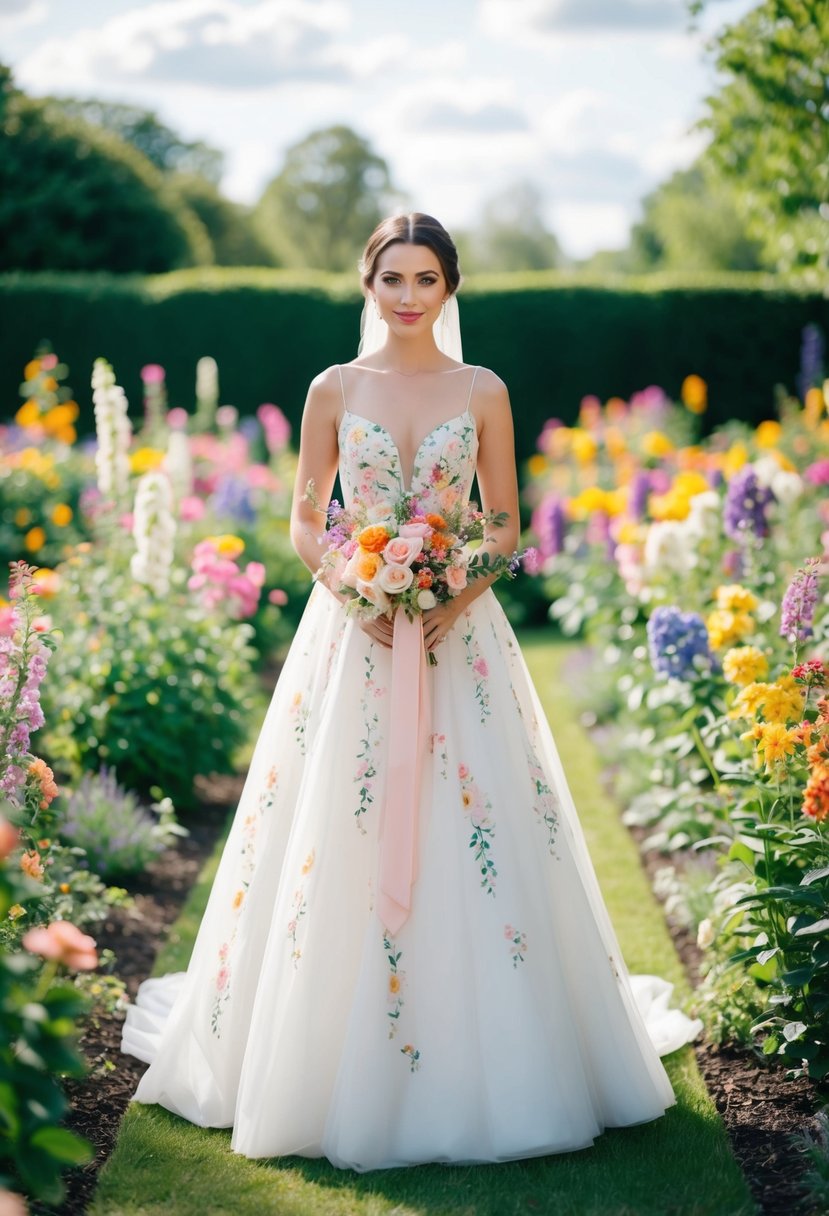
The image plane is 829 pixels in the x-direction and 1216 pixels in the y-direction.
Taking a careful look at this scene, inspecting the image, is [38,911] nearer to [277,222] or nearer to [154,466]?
[154,466]

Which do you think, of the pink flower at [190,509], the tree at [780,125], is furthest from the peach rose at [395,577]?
the tree at [780,125]

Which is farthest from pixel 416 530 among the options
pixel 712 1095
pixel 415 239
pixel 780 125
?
pixel 780 125

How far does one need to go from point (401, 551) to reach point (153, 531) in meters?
2.94

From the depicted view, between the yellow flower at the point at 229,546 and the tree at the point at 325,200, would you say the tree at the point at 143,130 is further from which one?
the yellow flower at the point at 229,546

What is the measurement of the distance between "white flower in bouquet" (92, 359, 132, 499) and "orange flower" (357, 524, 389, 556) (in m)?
3.22

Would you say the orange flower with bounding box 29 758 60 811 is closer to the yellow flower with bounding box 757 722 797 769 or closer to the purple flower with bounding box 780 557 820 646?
the yellow flower with bounding box 757 722 797 769

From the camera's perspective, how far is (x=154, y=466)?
7594 millimetres

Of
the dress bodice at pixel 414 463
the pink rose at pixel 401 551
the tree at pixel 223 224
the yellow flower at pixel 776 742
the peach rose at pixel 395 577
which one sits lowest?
the yellow flower at pixel 776 742

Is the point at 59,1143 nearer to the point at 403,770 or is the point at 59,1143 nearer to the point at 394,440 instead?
the point at 403,770

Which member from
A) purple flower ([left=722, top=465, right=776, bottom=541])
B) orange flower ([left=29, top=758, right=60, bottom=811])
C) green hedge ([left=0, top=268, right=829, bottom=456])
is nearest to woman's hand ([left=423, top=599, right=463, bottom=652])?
orange flower ([left=29, top=758, right=60, bottom=811])

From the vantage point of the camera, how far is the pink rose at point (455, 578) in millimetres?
3137

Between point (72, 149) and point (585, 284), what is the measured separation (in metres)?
9.10

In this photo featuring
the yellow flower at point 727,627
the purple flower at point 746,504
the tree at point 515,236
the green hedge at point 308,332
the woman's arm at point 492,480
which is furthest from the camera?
the tree at point 515,236

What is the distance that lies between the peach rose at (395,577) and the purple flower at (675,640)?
5.20 ft
